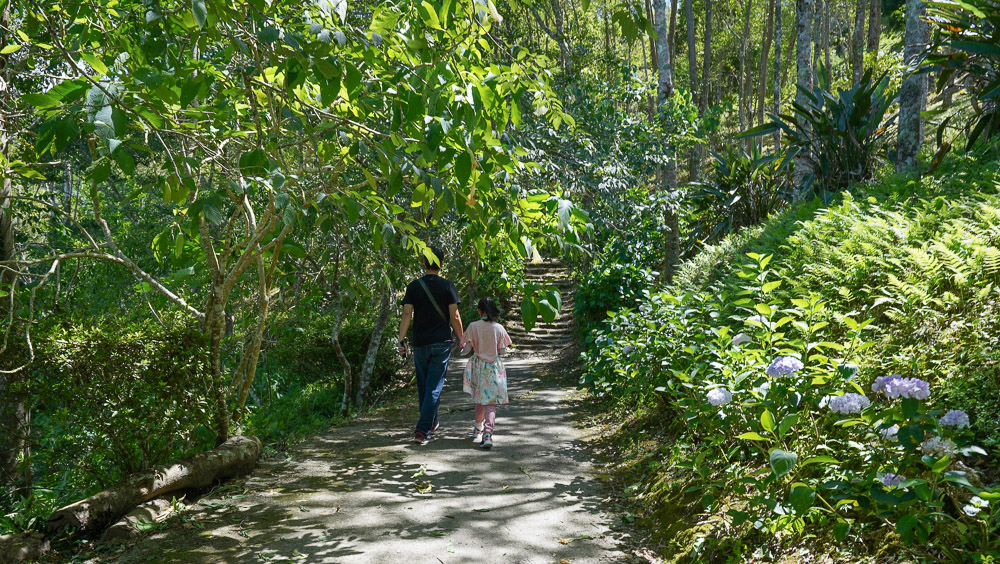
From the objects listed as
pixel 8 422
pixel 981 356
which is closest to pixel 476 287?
pixel 8 422

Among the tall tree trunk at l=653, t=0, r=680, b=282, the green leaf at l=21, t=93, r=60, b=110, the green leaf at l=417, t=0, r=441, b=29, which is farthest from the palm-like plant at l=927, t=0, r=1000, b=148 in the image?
the green leaf at l=21, t=93, r=60, b=110

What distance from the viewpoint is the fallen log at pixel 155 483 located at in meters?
3.99

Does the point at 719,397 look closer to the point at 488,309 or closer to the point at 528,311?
the point at 528,311

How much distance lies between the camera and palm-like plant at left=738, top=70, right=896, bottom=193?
9.52 metres

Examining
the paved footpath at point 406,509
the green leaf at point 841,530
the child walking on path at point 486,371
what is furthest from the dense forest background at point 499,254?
the child walking on path at point 486,371

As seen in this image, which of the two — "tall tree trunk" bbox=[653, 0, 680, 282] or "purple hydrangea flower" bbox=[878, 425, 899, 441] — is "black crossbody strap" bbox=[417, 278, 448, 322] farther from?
"tall tree trunk" bbox=[653, 0, 680, 282]

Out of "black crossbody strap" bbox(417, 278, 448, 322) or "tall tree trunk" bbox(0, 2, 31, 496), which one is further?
"black crossbody strap" bbox(417, 278, 448, 322)

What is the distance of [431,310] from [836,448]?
4167 millimetres

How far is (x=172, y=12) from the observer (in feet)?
8.91

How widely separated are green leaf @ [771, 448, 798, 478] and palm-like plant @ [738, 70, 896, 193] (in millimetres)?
7615

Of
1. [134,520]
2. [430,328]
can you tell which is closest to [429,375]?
[430,328]

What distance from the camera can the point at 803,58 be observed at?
434 inches

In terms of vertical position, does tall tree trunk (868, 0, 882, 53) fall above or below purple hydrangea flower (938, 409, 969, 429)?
above

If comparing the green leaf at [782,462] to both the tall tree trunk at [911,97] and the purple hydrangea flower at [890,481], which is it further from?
the tall tree trunk at [911,97]
